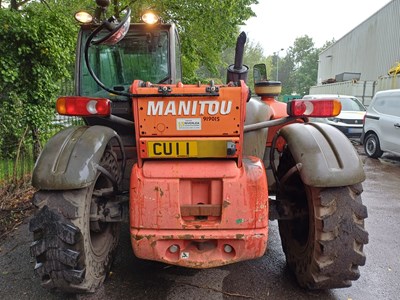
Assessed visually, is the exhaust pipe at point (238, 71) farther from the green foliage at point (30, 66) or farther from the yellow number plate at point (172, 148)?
the green foliage at point (30, 66)

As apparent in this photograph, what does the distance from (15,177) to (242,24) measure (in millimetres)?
8982

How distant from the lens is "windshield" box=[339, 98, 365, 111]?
13.5 meters

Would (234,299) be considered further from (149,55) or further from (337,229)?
(149,55)

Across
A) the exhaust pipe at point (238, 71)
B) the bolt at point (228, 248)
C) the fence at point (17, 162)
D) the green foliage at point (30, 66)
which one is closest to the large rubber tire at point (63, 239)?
the bolt at point (228, 248)

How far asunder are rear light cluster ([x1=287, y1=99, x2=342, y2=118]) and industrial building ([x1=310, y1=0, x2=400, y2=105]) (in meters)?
13.9

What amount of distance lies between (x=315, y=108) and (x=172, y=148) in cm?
119

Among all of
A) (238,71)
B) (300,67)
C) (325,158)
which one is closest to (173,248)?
(325,158)

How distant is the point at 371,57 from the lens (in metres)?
24.5

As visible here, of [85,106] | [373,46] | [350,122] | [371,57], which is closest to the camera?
[85,106]

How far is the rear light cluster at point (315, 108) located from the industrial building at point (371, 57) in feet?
45.7

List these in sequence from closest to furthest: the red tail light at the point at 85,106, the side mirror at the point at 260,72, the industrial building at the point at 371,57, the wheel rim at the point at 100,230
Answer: the red tail light at the point at 85,106 → the wheel rim at the point at 100,230 → the side mirror at the point at 260,72 → the industrial building at the point at 371,57

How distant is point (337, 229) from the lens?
253cm

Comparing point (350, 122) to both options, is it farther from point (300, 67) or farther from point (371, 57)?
point (300, 67)

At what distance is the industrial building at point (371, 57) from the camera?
17719 mm
